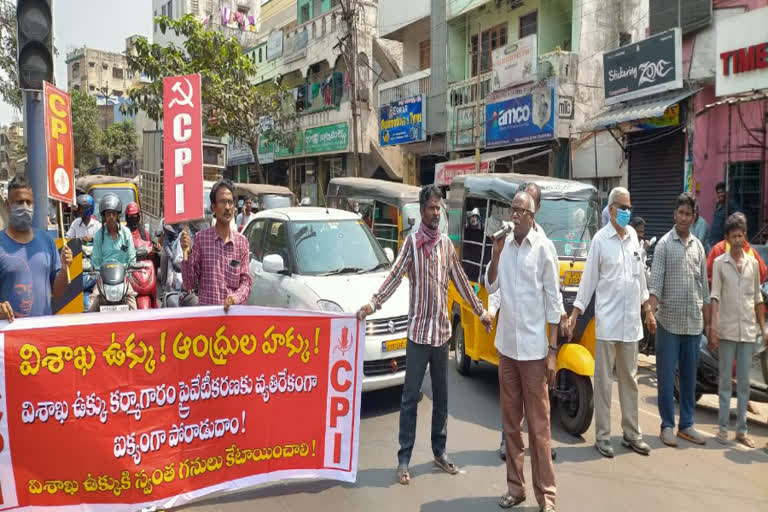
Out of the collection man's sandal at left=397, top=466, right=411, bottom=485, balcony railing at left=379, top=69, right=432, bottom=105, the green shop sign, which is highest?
balcony railing at left=379, top=69, right=432, bottom=105

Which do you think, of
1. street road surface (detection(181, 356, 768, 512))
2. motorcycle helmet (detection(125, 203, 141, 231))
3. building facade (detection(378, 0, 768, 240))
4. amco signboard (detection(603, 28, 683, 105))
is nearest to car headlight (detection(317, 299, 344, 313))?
street road surface (detection(181, 356, 768, 512))

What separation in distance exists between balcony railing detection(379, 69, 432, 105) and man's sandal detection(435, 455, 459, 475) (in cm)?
1818

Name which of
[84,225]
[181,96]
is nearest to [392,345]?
[181,96]

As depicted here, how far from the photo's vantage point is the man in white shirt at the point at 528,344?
3.97 meters

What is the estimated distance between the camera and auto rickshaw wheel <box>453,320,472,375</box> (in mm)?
7406

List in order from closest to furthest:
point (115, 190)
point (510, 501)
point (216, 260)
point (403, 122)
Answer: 1. point (510, 501)
2. point (216, 260)
3. point (115, 190)
4. point (403, 122)

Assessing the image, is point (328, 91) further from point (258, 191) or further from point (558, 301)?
point (558, 301)

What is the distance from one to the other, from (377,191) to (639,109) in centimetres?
574

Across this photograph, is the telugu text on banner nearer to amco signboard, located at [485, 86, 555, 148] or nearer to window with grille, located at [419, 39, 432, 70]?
amco signboard, located at [485, 86, 555, 148]

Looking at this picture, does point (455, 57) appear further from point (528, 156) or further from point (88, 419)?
point (88, 419)

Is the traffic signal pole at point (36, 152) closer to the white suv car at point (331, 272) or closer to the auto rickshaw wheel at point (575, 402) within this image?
the white suv car at point (331, 272)

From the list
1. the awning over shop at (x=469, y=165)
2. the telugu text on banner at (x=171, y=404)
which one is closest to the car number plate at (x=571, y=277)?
the telugu text on banner at (x=171, y=404)

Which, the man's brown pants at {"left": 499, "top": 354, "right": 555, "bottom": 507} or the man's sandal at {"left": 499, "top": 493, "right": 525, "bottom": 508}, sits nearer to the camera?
the man's brown pants at {"left": 499, "top": 354, "right": 555, "bottom": 507}

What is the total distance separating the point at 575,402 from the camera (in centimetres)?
556
